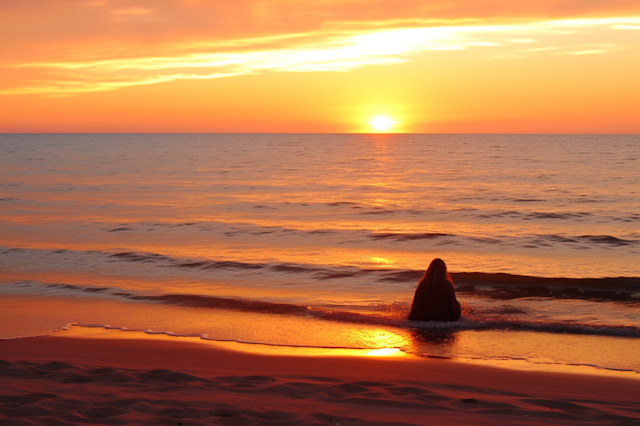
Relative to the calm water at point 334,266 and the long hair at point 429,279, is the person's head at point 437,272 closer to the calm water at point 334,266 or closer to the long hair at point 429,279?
the long hair at point 429,279

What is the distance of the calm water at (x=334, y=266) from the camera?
9234 mm

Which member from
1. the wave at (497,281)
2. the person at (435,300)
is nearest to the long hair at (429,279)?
the person at (435,300)

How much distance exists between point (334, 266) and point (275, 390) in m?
8.65

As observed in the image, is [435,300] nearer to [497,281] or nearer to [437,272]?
[437,272]

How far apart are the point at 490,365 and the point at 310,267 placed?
751cm

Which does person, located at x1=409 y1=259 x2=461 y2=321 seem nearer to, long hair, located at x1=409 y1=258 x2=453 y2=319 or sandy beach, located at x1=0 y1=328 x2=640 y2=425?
long hair, located at x1=409 y1=258 x2=453 y2=319

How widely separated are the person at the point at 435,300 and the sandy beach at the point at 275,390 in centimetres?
185

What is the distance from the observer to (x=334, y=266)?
576 inches

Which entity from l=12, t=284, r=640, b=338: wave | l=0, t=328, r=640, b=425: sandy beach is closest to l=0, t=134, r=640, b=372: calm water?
l=12, t=284, r=640, b=338: wave

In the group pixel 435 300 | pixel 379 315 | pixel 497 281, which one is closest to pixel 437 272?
pixel 435 300

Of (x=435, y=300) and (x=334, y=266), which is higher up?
(x=334, y=266)

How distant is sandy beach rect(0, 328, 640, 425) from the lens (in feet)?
17.2

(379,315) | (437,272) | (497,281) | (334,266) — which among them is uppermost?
(334,266)

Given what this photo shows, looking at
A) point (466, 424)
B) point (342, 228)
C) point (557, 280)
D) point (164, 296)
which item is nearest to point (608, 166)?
point (342, 228)
